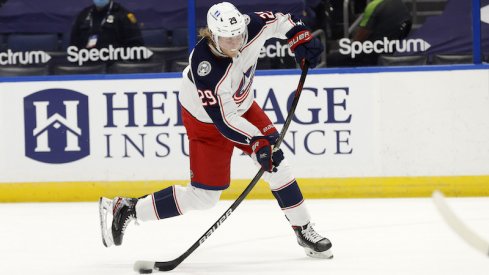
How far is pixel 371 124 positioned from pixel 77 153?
1777 millimetres

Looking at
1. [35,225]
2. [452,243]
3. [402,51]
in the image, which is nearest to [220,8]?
[452,243]

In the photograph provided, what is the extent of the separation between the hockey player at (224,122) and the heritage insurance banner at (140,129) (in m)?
1.63

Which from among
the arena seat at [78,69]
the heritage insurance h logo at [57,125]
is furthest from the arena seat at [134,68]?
the heritage insurance h logo at [57,125]

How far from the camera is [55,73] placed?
5.64m

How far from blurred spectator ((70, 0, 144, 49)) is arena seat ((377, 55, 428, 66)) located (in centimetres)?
147

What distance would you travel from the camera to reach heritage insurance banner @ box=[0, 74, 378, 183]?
213 inches

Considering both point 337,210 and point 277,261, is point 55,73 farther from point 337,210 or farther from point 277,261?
point 277,261

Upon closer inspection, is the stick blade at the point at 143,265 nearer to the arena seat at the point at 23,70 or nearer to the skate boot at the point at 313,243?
the skate boot at the point at 313,243

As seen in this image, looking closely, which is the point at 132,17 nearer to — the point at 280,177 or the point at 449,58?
the point at 449,58

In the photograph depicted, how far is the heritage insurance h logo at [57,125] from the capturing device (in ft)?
18.2

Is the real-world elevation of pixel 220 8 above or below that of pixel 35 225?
above

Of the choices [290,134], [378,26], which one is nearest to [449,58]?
[378,26]

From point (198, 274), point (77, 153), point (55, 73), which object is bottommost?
point (198, 274)

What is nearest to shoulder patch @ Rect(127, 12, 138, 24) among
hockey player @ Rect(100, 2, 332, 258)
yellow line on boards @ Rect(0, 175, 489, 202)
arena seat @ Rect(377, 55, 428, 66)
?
yellow line on boards @ Rect(0, 175, 489, 202)
